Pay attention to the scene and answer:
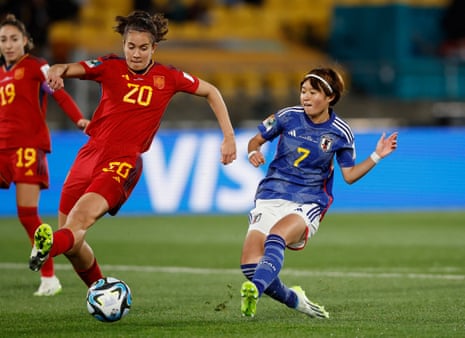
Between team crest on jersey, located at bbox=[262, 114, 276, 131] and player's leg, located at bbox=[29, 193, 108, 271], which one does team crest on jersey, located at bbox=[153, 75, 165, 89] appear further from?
player's leg, located at bbox=[29, 193, 108, 271]

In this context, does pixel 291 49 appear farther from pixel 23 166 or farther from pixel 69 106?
pixel 69 106

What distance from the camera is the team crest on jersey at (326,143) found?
7.82m

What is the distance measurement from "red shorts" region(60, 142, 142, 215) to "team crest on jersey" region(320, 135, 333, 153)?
4.33 feet

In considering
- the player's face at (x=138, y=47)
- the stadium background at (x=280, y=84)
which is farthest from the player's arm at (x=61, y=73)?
the stadium background at (x=280, y=84)

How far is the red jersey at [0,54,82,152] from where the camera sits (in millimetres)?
9648

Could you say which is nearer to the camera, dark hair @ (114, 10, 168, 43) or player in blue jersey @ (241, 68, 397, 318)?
player in blue jersey @ (241, 68, 397, 318)

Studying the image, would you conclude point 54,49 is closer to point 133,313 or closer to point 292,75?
point 292,75

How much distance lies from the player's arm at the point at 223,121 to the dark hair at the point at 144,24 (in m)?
0.48

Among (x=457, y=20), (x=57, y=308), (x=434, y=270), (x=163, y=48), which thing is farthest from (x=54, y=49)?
(x=57, y=308)

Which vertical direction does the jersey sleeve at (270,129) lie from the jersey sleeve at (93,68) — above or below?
below

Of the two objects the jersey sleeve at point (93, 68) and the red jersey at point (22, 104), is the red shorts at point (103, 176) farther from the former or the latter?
the red jersey at point (22, 104)

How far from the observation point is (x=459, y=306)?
8211 mm

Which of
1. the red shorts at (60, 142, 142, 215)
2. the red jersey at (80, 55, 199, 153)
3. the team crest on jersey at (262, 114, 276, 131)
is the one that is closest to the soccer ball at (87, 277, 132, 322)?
the red shorts at (60, 142, 142, 215)

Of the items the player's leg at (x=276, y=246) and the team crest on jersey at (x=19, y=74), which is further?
the team crest on jersey at (x=19, y=74)
